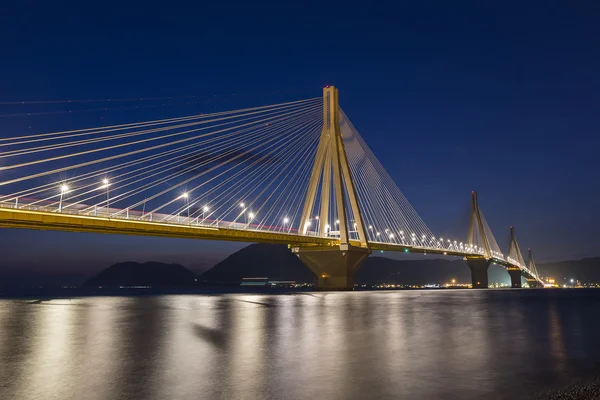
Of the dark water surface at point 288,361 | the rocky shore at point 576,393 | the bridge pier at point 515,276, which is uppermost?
the bridge pier at point 515,276

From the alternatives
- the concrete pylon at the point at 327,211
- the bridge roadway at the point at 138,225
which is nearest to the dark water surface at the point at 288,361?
the bridge roadway at the point at 138,225

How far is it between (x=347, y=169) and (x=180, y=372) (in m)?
43.0

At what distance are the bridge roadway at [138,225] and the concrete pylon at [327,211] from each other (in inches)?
57.7

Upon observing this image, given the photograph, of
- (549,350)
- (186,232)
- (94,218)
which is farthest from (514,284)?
Answer: (549,350)

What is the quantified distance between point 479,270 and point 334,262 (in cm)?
6332

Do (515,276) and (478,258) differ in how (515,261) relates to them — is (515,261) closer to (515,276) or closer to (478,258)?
(515,276)

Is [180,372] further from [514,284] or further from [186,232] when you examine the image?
[514,284]

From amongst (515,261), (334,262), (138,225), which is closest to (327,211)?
(334,262)

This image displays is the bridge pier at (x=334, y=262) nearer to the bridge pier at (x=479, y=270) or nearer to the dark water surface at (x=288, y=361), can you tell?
the dark water surface at (x=288, y=361)

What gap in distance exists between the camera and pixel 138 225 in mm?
40562

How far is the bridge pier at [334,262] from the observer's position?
5583cm

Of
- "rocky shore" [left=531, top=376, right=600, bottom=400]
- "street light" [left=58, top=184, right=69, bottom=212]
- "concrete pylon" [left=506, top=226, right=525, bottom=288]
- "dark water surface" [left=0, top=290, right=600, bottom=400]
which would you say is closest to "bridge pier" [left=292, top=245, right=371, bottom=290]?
"street light" [left=58, top=184, right=69, bottom=212]

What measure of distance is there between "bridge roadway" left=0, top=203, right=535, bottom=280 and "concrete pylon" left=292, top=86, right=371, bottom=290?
57.7 inches

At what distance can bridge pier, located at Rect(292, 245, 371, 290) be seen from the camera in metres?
55.8
